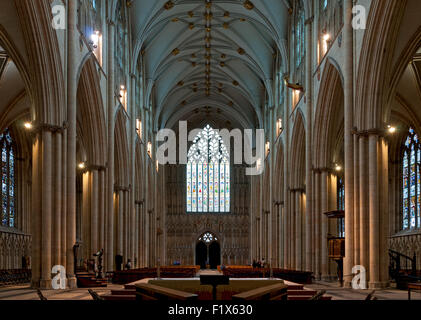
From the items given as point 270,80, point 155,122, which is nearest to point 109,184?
point 270,80

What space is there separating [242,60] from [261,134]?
341 inches

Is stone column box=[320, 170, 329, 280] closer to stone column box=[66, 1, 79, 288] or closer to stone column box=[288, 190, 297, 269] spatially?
stone column box=[288, 190, 297, 269]

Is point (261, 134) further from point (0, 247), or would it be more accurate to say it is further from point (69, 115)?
point (69, 115)

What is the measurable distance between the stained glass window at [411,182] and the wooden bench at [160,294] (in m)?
24.3

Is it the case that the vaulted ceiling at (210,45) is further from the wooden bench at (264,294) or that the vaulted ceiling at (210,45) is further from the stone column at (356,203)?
the wooden bench at (264,294)

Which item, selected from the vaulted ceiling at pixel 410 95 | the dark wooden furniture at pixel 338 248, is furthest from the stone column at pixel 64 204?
the vaulted ceiling at pixel 410 95

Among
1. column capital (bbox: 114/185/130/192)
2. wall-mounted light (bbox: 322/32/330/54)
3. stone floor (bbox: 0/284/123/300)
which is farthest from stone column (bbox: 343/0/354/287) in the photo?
column capital (bbox: 114/185/130/192)

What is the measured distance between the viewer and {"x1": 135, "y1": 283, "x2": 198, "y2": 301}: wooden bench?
782cm

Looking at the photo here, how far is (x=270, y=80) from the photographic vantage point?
40.2 metres

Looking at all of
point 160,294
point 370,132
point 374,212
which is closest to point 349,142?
point 370,132

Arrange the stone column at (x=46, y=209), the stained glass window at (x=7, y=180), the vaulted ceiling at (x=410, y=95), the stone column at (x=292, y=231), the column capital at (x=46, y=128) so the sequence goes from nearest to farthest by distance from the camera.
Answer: the stone column at (x=46, y=209) < the column capital at (x=46, y=128) < the vaulted ceiling at (x=410, y=95) < the stone column at (x=292, y=231) < the stained glass window at (x=7, y=180)

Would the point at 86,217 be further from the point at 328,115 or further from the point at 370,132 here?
the point at 370,132

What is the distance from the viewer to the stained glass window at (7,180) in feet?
109

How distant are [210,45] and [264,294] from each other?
3396 centimetres
